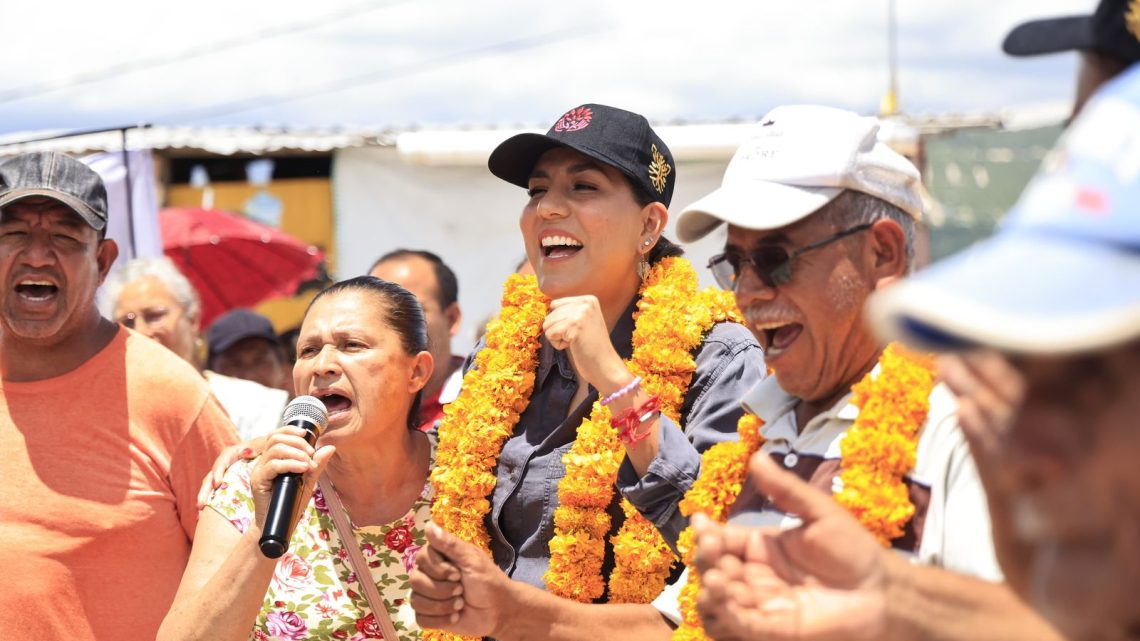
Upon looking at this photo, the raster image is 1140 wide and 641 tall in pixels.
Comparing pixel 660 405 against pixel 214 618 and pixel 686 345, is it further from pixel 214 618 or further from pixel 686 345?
pixel 214 618

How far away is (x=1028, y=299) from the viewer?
4.17 ft

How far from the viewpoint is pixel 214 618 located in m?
3.54

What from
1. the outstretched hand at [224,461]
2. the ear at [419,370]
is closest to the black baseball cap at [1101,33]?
the ear at [419,370]

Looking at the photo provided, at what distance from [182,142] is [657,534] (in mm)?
9774

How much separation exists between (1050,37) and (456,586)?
1810 mm

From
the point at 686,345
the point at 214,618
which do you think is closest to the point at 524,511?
the point at 686,345

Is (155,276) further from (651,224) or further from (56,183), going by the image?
(651,224)

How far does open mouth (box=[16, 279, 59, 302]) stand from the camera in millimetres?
4242

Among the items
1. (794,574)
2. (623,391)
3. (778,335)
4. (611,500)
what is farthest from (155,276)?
(794,574)

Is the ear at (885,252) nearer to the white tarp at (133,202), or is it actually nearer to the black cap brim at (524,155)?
the black cap brim at (524,155)

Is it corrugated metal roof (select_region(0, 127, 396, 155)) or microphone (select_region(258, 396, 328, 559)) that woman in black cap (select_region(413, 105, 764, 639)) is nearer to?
microphone (select_region(258, 396, 328, 559))

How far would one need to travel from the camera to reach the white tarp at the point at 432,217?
38.4 ft

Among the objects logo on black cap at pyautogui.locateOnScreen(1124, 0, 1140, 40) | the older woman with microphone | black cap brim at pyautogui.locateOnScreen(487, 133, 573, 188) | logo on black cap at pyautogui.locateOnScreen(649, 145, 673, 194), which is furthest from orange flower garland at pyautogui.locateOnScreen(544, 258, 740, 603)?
logo on black cap at pyautogui.locateOnScreen(1124, 0, 1140, 40)

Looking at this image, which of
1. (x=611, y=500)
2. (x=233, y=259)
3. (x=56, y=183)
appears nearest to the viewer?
(x=611, y=500)
